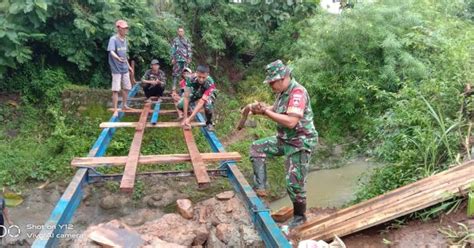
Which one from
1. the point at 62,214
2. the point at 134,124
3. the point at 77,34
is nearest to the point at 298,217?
the point at 62,214

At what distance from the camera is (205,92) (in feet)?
17.4

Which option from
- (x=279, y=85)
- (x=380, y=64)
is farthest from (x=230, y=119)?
(x=279, y=85)

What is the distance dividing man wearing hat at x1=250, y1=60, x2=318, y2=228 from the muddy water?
2614mm

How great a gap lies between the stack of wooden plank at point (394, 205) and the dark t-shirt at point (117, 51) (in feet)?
11.9

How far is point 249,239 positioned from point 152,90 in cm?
370

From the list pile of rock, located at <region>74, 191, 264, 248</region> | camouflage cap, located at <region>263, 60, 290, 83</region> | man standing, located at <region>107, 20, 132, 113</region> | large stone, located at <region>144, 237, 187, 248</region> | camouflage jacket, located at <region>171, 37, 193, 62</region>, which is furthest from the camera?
camouflage jacket, located at <region>171, 37, 193, 62</region>

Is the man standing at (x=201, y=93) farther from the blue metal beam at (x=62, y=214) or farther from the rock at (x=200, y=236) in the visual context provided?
the blue metal beam at (x=62, y=214)

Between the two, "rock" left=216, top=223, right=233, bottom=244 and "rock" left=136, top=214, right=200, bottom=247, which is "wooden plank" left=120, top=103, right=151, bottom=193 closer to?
"rock" left=136, top=214, right=200, bottom=247

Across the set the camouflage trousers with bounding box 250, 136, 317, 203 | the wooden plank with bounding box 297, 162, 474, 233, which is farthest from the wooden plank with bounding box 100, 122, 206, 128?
the wooden plank with bounding box 297, 162, 474, 233

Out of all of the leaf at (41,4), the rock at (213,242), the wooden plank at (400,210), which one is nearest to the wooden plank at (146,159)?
the wooden plank at (400,210)

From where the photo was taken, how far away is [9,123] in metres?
7.65

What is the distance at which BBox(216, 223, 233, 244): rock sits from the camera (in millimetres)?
5165

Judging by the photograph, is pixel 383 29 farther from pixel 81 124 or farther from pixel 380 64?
pixel 81 124

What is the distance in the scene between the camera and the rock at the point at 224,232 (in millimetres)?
5165
